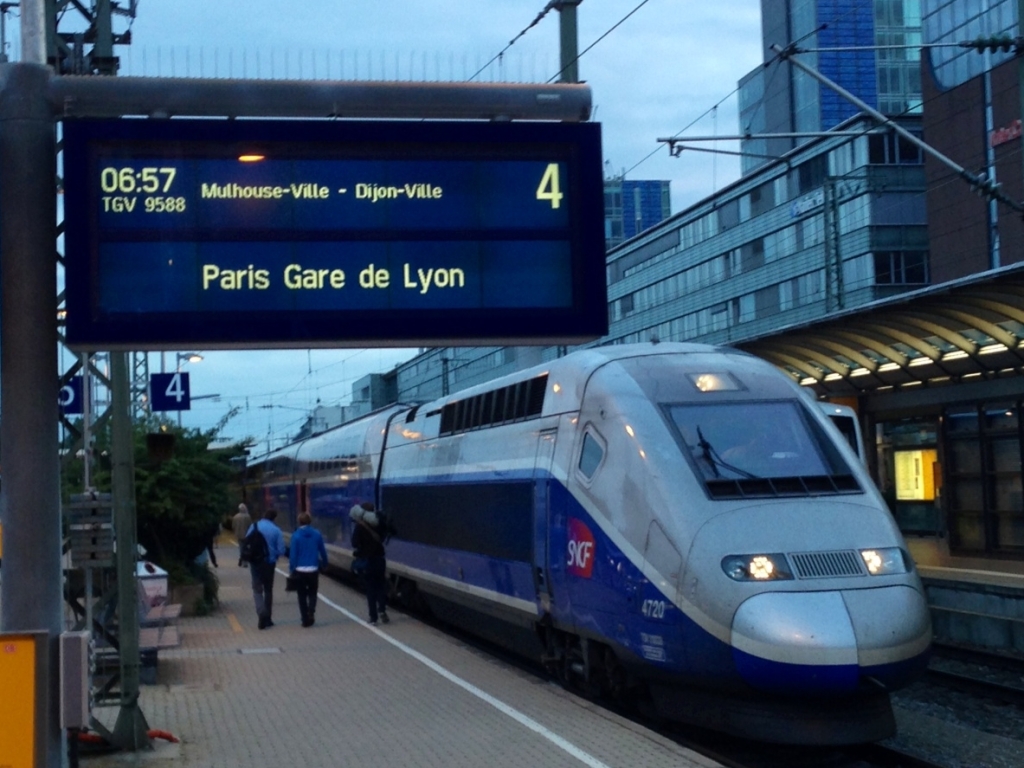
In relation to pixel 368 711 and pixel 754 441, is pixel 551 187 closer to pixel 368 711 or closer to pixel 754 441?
pixel 754 441

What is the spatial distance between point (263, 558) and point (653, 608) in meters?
9.87

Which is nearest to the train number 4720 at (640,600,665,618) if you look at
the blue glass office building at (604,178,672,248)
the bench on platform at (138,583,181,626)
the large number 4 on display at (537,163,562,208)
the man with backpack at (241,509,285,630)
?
the large number 4 on display at (537,163,562,208)

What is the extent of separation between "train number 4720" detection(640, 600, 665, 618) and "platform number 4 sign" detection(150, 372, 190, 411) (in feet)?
33.5

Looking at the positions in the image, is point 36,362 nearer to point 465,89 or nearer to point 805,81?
point 465,89

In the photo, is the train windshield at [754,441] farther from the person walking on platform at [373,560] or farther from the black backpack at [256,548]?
the black backpack at [256,548]

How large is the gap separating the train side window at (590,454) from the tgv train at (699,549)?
A: 25 mm

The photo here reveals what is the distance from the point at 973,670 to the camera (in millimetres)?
15445

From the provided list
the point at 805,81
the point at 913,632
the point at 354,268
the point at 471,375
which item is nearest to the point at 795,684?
the point at 913,632

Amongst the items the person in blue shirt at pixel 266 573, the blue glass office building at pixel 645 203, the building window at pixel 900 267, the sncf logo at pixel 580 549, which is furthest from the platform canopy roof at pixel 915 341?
the blue glass office building at pixel 645 203

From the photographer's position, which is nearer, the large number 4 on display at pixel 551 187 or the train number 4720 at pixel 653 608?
the large number 4 on display at pixel 551 187

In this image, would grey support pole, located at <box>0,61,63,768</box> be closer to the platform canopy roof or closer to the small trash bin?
the small trash bin

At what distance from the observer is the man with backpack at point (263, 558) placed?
18.5 m

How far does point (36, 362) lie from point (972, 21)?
46.0 meters

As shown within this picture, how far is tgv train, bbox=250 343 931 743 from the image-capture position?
9.09 meters
